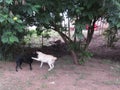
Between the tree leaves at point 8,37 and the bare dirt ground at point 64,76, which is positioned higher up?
the tree leaves at point 8,37

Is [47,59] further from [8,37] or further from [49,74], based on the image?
[8,37]

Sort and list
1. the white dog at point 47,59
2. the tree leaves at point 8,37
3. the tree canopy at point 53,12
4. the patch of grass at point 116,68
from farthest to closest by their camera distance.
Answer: the patch of grass at point 116,68
the white dog at point 47,59
the tree leaves at point 8,37
the tree canopy at point 53,12

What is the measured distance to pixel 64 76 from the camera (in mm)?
6887

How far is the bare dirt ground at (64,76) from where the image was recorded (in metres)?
6.19

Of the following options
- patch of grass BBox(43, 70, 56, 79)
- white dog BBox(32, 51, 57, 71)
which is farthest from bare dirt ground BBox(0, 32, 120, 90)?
white dog BBox(32, 51, 57, 71)

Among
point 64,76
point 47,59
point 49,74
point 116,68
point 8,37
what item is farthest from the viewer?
point 116,68

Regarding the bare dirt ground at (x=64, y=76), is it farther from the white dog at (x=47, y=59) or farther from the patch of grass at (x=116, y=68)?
the white dog at (x=47, y=59)

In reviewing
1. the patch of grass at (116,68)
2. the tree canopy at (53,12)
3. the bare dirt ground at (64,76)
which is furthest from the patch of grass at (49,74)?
the patch of grass at (116,68)

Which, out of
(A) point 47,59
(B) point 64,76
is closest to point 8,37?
(A) point 47,59

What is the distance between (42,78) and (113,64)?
2.60 meters

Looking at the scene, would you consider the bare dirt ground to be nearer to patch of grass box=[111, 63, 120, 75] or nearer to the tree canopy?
patch of grass box=[111, 63, 120, 75]

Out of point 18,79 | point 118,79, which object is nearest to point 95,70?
point 118,79

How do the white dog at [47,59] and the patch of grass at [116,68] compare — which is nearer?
the white dog at [47,59]

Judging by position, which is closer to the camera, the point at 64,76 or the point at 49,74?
the point at 64,76
